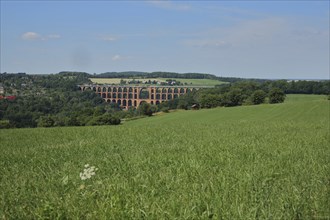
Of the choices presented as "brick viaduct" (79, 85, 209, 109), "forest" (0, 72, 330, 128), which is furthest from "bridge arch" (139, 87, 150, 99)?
"forest" (0, 72, 330, 128)

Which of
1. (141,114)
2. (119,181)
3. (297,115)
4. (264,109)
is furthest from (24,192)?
(141,114)

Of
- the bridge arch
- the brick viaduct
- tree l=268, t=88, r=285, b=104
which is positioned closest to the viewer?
tree l=268, t=88, r=285, b=104

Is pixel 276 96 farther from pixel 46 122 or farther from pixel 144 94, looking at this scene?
pixel 144 94

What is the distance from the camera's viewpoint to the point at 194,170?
7570 mm

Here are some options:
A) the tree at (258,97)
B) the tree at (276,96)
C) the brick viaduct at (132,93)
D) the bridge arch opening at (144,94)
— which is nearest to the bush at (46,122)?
the tree at (258,97)

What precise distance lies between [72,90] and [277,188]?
154 meters

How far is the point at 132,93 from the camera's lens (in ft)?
525

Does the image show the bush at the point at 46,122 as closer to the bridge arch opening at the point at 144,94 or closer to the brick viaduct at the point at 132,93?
the brick viaduct at the point at 132,93

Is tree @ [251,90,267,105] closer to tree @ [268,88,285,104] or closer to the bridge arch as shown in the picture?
tree @ [268,88,285,104]

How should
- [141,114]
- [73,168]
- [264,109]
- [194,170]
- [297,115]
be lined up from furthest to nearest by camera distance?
[141,114]
[264,109]
[297,115]
[73,168]
[194,170]

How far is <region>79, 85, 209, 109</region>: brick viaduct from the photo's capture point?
513ft

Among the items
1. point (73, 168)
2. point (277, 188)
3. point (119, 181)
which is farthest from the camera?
point (73, 168)

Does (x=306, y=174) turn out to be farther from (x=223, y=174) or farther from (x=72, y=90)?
(x=72, y=90)

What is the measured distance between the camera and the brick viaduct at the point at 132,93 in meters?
156
